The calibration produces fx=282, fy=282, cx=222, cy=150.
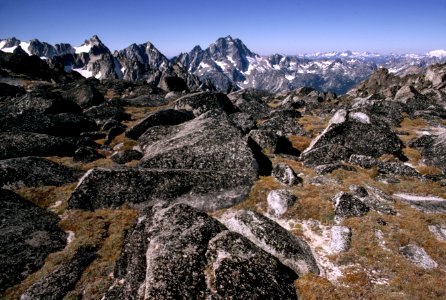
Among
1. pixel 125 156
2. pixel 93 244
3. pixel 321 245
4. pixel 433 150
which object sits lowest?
pixel 433 150

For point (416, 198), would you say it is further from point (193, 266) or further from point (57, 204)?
point (57, 204)

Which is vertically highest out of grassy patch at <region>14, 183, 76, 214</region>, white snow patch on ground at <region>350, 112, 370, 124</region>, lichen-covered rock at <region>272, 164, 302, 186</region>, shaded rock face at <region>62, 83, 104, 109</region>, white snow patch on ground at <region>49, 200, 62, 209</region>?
shaded rock face at <region>62, 83, 104, 109</region>

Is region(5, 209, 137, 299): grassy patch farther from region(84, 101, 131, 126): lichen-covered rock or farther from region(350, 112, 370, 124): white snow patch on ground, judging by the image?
region(350, 112, 370, 124): white snow patch on ground

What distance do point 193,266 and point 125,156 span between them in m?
22.1

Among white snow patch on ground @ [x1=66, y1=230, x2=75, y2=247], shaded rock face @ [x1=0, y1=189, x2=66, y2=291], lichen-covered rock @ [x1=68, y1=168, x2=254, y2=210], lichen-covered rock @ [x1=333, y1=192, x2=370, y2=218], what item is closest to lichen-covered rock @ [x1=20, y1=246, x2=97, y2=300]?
shaded rock face @ [x1=0, y1=189, x2=66, y2=291]

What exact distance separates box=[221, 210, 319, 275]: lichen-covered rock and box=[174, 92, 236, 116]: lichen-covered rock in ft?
98.9

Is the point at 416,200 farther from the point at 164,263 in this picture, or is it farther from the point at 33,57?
the point at 33,57

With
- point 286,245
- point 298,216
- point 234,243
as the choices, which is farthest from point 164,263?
point 298,216

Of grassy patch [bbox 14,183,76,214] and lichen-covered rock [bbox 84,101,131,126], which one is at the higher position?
lichen-covered rock [bbox 84,101,131,126]

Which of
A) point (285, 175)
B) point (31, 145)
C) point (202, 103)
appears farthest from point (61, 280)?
point (202, 103)

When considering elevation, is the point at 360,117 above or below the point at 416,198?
above

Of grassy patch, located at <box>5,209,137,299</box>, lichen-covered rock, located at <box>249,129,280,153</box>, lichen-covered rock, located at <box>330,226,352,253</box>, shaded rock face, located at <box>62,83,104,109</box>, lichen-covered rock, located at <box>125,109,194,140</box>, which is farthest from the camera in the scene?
shaded rock face, located at <box>62,83,104,109</box>

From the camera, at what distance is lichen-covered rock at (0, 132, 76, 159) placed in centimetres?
3147

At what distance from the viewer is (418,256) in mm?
17969
